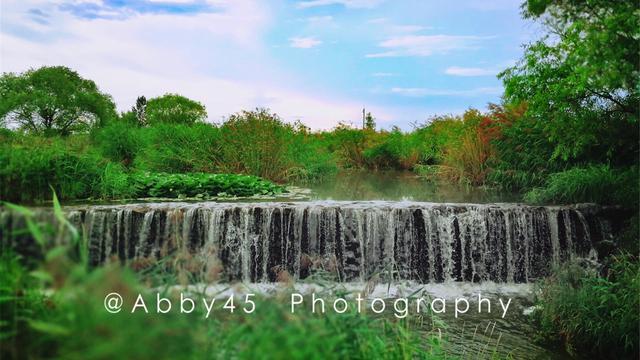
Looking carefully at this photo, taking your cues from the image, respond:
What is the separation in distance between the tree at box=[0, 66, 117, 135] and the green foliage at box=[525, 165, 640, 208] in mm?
25060

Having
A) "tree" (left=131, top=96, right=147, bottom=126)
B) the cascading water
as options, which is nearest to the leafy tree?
the cascading water

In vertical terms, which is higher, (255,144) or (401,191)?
(255,144)

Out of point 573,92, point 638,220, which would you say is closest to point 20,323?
point 638,220

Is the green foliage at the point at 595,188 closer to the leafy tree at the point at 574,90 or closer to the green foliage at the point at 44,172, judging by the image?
the leafy tree at the point at 574,90

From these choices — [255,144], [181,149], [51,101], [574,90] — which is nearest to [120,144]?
[181,149]

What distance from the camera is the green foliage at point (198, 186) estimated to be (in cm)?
1129

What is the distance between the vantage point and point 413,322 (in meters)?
6.25

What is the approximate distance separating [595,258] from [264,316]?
7.55m

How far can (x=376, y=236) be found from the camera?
8602 millimetres

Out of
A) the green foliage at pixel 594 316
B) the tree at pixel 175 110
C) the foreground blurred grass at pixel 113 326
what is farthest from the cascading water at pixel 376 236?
the tree at pixel 175 110

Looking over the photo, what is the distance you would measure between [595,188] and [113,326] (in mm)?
9191

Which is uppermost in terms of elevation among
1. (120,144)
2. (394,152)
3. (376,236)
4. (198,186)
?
(120,144)

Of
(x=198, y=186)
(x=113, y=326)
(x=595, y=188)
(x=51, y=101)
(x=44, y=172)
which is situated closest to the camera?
(x=113, y=326)

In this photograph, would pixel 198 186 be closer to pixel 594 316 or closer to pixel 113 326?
pixel 594 316
